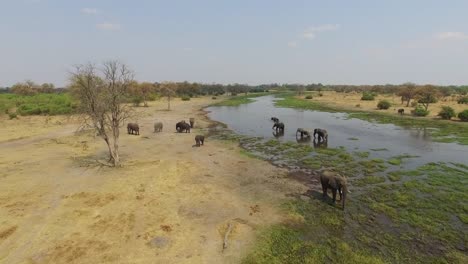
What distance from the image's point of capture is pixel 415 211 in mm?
12789

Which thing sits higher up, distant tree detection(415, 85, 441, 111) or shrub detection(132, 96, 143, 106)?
distant tree detection(415, 85, 441, 111)

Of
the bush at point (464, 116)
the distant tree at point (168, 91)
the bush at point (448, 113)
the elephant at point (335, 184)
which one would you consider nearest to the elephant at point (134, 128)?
the elephant at point (335, 184)

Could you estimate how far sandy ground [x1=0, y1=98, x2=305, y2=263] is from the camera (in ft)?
32.2

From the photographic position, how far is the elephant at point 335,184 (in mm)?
13209

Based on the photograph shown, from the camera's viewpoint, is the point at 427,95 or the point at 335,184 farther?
the point at 427,95

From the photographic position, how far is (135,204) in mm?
13188

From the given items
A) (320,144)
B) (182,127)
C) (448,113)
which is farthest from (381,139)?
(182,127)

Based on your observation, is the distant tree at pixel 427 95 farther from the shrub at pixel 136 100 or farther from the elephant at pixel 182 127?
the shrub at pixel 136 100

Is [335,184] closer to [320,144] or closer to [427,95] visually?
[320,144]

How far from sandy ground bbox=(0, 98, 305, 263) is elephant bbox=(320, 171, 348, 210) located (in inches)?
65.2

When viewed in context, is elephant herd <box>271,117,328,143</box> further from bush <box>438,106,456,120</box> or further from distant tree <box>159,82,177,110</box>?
distant tree <box>159,82,177,110</box>

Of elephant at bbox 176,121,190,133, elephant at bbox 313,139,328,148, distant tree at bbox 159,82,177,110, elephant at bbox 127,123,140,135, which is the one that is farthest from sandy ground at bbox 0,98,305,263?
distant tree at bbox 159,82,177,110

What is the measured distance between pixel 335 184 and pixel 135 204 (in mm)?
9600

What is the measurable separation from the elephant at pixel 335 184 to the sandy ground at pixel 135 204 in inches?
65.2
